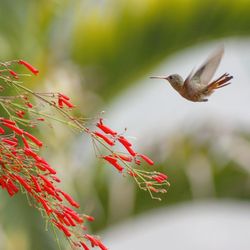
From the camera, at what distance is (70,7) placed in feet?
19.9

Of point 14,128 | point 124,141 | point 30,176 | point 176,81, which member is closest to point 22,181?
point 30,176

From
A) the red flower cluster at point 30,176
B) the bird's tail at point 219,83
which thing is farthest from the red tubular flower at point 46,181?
the bird's tail at point 219,83

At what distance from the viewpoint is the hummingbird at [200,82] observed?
3.30 meters

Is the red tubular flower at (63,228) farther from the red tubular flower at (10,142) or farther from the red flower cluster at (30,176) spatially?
the red tubular flower at (10,142)

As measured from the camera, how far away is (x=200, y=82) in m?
3.37

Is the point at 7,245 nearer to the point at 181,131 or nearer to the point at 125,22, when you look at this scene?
the point at 181,131

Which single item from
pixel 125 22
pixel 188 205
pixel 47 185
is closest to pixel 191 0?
pixel 125 22

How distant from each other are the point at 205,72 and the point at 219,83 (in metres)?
0.12

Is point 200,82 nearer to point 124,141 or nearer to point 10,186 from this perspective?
point 124,141

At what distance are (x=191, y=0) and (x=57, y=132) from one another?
154cm

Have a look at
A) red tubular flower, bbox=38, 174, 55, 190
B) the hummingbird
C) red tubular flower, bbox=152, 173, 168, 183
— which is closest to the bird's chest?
the hummingbird

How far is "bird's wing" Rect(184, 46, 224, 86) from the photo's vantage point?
331cm

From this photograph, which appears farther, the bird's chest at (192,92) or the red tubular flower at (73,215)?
the bird's chest at (192,92)

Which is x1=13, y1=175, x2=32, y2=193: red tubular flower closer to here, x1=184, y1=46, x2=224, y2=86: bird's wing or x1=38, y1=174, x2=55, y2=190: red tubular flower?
x1=38, y1=174, x2=55, y2=190: red tubular flower
